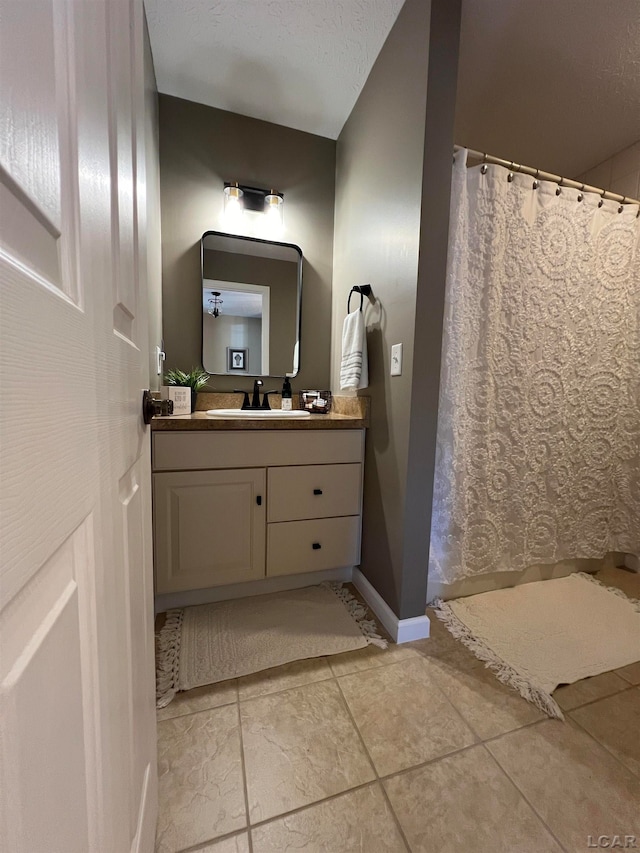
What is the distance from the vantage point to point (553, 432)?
1.61 m

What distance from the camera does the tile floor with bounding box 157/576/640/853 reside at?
76cm

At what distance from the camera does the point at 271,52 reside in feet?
4.91

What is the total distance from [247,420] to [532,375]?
1.32 m

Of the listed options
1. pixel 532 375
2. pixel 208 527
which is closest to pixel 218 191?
pixel 208 527

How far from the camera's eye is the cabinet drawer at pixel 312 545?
1.53 m

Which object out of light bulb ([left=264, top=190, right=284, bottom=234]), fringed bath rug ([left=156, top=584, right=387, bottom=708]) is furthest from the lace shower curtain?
light bulb ([left=264, top=190, right=284, bottom=234])

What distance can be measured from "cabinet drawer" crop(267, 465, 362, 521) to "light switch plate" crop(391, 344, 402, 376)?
0.52 m

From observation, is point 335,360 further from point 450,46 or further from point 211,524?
point 450,46

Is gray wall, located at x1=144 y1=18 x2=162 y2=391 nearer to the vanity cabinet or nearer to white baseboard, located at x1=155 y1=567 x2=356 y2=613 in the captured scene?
the vanity cabinet

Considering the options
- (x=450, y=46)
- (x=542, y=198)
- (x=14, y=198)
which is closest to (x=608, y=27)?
(x=542, y=198)

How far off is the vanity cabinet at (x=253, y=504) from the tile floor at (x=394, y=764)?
45cm

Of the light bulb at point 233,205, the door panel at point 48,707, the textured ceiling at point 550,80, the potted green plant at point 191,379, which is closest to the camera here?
the door panel at point 48,707

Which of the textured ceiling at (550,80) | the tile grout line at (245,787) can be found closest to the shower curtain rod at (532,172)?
the textured ceiling at (550,80)

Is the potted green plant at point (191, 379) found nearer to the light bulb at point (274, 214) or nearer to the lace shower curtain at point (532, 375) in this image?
the light bulb at point (274, 214)
